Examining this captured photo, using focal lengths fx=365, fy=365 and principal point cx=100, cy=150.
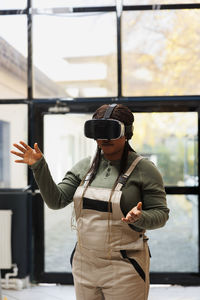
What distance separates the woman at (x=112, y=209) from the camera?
1408 mm

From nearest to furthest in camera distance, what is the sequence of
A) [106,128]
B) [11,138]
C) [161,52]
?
1. [106,128]
2. [161,52]
3. [11,138]

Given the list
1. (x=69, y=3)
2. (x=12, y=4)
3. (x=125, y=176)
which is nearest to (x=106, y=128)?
(x=125, y=176)

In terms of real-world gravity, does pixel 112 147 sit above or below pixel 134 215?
above

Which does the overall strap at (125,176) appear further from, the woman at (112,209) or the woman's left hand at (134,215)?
the woman's left hand at (134,215)

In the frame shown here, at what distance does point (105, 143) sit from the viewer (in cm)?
144

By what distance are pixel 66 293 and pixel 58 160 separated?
1.16 metres

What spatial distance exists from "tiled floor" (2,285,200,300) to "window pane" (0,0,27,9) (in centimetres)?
251

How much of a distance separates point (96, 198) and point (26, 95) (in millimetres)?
2103

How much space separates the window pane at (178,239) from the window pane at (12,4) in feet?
7.11

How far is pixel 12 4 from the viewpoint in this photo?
3.29 meters

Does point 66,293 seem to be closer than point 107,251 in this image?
No

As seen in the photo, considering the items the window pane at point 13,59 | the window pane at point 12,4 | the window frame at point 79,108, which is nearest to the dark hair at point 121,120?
the window frame at point 79,108

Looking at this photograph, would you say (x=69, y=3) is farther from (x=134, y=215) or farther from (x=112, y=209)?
(x=134, y=215)

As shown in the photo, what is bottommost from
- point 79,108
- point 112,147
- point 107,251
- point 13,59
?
point 107,251
